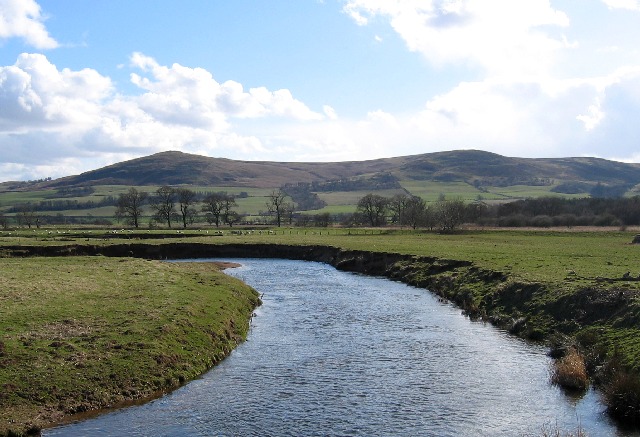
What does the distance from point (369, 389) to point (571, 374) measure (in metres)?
8.37

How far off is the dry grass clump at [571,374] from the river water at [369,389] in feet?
1.55

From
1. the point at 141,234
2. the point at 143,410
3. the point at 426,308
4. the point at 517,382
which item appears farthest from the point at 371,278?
the point at 141,234

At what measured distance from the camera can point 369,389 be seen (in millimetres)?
24062

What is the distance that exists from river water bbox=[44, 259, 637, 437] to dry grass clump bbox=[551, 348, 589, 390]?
471 millimetres

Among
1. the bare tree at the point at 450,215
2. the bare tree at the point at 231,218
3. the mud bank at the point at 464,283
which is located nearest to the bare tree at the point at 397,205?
the bare tree at the point at 450,215

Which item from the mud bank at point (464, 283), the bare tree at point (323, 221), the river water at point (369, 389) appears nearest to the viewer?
the river water at point (369, 389)

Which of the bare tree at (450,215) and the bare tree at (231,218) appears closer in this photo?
the bare tree at (450,215)

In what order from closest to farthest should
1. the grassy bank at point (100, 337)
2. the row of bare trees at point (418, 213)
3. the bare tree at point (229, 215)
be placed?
the grassy bank at point (100, 337) < the row of bare trees at point (418, 213) < the bare tree at point (229, 215)

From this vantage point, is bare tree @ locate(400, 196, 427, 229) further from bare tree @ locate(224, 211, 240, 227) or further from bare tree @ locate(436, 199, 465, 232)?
bare tree @ locate(224, 211, 240, 227)

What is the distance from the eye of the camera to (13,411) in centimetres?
1961

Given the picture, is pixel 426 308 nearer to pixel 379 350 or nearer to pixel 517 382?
pixel 379 350

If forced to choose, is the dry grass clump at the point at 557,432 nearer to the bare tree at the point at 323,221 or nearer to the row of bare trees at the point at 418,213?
the row of bare trees at the point at 418,213

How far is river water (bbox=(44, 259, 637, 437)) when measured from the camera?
20125 millimetres

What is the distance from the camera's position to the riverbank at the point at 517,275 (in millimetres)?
28053
